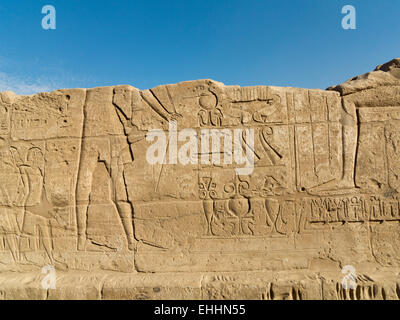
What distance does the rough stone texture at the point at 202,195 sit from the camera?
3.59 metres

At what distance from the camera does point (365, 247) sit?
11.8 feet

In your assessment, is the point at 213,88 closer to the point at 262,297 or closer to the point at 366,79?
the point at 366,79

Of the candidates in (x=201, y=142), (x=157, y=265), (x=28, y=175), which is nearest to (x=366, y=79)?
(x=201, y=142)

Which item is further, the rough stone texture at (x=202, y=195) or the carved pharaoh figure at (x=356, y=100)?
the carved pharaoh figure at (x=356, y=100)

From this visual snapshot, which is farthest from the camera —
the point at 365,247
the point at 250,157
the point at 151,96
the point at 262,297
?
the point at 151,96

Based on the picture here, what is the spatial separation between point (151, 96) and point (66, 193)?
166 centimetres

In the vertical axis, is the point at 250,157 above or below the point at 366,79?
below

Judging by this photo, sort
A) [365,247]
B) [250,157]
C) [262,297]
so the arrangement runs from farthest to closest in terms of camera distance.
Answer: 1. [250,157]
2. [365,247]
3. [262,297]

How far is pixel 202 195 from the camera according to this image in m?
3.84

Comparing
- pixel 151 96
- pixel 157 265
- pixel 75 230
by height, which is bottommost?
pixel 157 265

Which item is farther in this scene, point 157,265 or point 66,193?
point 66,193

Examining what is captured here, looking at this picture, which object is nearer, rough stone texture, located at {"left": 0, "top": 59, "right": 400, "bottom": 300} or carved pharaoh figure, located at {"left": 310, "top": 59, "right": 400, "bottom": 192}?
rough stone texture, located at {"left": 0, "top": 59, "right": 400, "bottom": 300}

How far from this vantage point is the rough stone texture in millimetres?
3588

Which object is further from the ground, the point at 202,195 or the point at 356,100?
the point at 356,100
